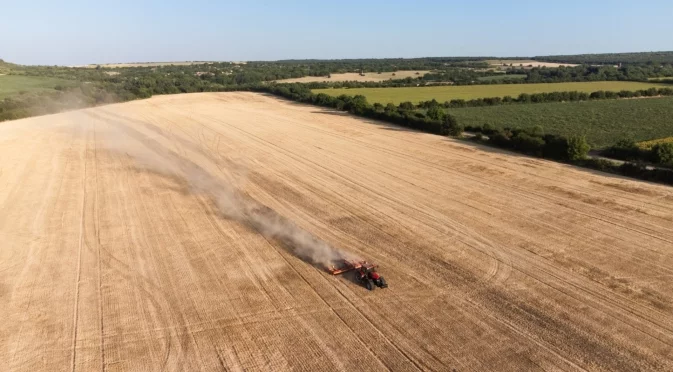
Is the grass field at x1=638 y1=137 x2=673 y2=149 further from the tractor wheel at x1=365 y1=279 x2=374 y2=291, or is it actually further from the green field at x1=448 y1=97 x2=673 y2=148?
the tractor wheel at x1=365 y1=279 x2=374 y2=291

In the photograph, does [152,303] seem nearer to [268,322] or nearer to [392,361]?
[268,322]

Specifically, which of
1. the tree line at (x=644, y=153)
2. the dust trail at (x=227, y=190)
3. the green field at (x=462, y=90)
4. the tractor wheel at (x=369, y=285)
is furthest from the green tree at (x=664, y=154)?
the green field at (x=462, y=90)

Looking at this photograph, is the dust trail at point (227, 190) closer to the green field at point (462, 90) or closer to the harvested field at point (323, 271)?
the harvested field at point (323, 271)

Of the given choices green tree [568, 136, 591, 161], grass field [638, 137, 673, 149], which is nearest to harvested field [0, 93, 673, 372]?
green tree [568, 136, 591, 161]

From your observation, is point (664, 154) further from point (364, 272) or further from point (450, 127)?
point (364, 272)

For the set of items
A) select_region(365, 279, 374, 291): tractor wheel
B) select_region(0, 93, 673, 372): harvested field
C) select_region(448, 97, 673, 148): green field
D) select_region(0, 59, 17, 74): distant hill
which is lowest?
select_region(0, 93, 673, 372): harvested field

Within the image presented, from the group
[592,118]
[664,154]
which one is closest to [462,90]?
[592,118]

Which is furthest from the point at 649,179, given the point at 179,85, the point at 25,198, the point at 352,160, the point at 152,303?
the point at 179,85
